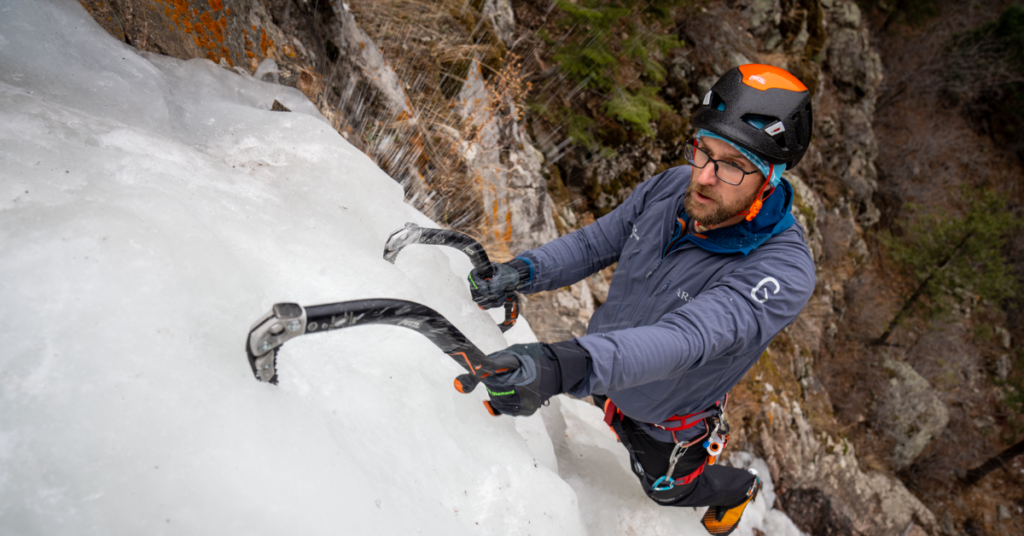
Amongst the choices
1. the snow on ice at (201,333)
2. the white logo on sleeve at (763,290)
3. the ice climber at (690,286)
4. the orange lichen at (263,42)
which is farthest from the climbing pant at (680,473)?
the orange lichen at (263,42)

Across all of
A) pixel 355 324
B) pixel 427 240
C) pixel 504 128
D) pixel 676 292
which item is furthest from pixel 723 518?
pixel 504 128

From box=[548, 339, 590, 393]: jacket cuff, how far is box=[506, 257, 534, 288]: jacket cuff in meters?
0.69

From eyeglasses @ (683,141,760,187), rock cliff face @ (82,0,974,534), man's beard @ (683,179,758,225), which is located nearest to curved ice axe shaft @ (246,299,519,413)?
man's beard @ (683,179,758,225)

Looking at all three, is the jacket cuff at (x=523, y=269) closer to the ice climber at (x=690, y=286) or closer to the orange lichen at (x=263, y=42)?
the ice climber at (x=690, y=286)

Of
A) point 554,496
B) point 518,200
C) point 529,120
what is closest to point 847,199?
point 529,120

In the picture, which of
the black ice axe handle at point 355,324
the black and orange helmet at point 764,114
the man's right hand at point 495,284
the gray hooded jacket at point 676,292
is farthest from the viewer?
the man's right hand at point 495,284

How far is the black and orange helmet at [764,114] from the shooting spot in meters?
1.85

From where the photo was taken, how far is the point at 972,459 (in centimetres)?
1391

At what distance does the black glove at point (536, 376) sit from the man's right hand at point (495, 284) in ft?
2.06

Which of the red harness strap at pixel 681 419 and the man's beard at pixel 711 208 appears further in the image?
the red harness strap at pixel 681 419

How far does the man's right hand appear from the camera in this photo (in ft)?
6.73

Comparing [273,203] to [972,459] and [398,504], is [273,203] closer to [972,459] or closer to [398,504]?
[398,504]

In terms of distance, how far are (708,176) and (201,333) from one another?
6.08 ft

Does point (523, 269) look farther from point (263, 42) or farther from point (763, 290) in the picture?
point (263, 42)
